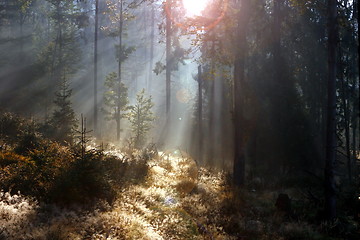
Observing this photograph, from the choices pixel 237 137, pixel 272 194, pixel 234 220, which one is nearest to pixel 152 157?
pixel 237 137

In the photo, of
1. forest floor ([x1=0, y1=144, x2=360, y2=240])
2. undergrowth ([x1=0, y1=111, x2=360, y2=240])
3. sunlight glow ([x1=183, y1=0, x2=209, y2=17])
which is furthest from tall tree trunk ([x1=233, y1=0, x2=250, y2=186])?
sunlight glow ([x1=183, y1=0, x2=209, y2=17])

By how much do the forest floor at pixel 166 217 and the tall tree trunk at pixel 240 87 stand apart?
0.96 m

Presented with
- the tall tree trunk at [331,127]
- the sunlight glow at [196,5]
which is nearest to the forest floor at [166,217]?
the tall tree trunk at [331,127]

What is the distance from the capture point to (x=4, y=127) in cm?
1394

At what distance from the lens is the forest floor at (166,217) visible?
5512mm

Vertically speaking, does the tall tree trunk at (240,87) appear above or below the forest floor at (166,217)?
above

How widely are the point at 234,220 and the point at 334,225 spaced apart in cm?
273

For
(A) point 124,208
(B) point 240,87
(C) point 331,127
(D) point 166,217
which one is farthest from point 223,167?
(A) point 124,208

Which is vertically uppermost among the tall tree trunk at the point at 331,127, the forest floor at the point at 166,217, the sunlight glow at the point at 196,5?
the sunlight glow at the point at 196,5

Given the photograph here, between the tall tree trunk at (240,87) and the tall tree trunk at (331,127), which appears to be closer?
→ the tall tree trunk at (331,127)

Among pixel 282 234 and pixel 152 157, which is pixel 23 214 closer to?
pixel 282 234

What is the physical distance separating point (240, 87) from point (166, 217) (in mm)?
6648

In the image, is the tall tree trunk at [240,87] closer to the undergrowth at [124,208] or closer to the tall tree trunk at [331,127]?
the undergrowth at [124,208]

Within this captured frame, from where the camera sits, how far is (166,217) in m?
7.47
